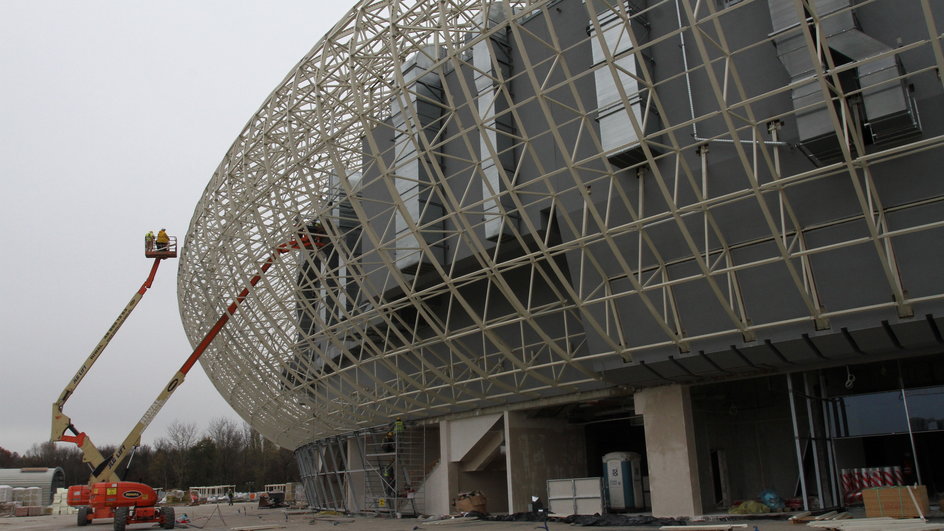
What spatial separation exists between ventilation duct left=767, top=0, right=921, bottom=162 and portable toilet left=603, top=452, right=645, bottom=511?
12062 mm

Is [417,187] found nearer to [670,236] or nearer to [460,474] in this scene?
[670,236]

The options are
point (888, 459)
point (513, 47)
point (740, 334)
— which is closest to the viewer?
point (740, 334)

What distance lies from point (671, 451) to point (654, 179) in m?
7.90

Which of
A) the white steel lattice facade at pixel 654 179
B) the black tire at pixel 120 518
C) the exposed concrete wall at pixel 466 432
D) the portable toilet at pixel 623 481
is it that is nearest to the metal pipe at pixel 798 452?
the white steel lattice facade at pixel 654 179

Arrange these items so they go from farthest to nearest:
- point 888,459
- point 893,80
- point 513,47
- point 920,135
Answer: point 513,47 < point 888,459 < point 920,135 < point 893,80

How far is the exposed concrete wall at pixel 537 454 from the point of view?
25.1m

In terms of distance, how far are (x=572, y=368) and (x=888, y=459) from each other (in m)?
9.66

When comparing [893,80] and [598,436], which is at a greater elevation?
[893,80]

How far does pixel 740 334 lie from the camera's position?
18.9 metres

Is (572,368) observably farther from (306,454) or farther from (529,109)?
(306,454)

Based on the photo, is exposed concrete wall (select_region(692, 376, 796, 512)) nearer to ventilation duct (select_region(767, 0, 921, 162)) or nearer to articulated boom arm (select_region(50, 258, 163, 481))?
ventilation duct (select_region(767, 0, 921, 162))

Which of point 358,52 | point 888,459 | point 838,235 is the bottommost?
point 888,459

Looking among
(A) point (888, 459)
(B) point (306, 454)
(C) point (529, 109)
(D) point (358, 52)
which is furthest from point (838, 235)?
(B) point (306, 454)

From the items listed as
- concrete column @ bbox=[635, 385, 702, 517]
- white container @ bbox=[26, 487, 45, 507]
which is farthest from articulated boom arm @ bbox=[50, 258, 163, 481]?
white container @ bbox=[26, 487, 45, 507]
